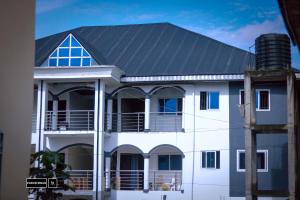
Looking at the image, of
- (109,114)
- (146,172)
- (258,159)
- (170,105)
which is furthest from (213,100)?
(109,114)

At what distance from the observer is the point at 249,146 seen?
32.7ft

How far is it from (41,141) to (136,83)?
2.33 m

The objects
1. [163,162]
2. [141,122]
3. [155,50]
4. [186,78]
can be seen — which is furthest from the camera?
[155,50]

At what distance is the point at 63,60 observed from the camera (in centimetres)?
1212

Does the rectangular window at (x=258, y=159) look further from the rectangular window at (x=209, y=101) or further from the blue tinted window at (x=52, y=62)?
the blue tinted window at (x=52, y=62)

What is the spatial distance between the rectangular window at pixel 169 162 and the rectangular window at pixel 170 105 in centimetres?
95

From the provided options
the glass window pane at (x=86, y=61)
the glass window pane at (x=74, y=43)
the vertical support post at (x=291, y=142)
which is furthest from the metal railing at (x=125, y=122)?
the vertical support post at (x=291, y=142)

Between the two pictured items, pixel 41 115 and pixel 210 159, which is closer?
pixel 210 159

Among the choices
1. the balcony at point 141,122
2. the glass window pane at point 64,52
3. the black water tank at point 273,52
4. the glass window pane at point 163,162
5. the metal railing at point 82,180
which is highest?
the glass window pane at point 64,52

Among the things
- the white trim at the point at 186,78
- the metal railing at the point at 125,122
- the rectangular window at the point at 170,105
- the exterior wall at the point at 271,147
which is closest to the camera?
the exterior wall at the point at 271,147

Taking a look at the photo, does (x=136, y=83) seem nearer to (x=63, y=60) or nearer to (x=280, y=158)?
(x=63, y=60)

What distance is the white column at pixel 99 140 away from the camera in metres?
11.7

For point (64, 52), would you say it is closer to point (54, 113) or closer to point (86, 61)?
point (86, 61)

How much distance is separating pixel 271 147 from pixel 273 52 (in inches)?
81.9
